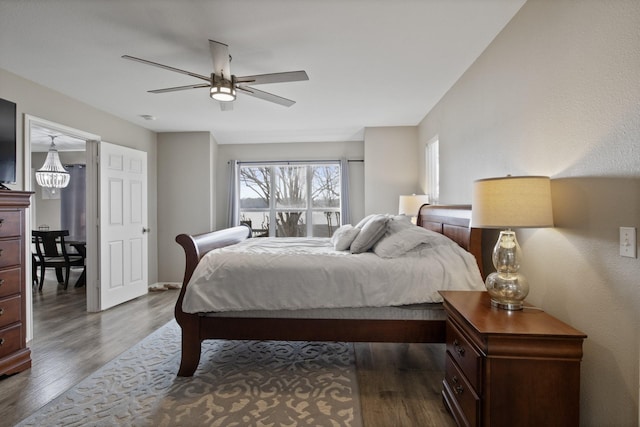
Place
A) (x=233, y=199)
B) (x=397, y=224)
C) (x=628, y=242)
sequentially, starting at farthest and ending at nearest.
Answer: (x=233, y=199) < (x=397, y=224) < (x=628, y=242)

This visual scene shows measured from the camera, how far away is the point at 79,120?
3.55 meters

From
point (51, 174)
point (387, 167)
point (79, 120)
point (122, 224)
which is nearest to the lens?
point (79, 120)

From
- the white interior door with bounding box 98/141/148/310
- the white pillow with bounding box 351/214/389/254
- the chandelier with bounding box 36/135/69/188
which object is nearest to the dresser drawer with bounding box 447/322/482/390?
the white pillow with bounding box 351/214/389/254

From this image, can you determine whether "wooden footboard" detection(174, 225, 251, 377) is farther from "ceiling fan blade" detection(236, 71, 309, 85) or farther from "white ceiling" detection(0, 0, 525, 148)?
"white ceiling" detection(0, 0, 525, 148)

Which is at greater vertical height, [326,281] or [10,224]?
[10,224]

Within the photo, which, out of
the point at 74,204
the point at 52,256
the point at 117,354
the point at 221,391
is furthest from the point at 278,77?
the point at 74,204

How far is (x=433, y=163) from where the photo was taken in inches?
163

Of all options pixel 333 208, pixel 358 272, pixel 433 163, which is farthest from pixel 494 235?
pixel 333 208

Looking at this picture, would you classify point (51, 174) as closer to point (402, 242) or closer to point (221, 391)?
point (221, 391)

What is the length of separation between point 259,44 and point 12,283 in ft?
8.62

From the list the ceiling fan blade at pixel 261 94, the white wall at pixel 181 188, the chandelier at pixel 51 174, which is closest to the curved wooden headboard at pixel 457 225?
the ceiling fan blade at pixel 261 94

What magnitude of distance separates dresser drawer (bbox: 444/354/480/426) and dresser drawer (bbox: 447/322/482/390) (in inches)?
1.6

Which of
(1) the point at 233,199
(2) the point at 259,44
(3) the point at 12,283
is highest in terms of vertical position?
(2) the point at 259,44

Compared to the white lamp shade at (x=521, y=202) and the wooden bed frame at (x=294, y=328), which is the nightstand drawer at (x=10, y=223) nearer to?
the wooden bed frame at (x=294, y=328)
